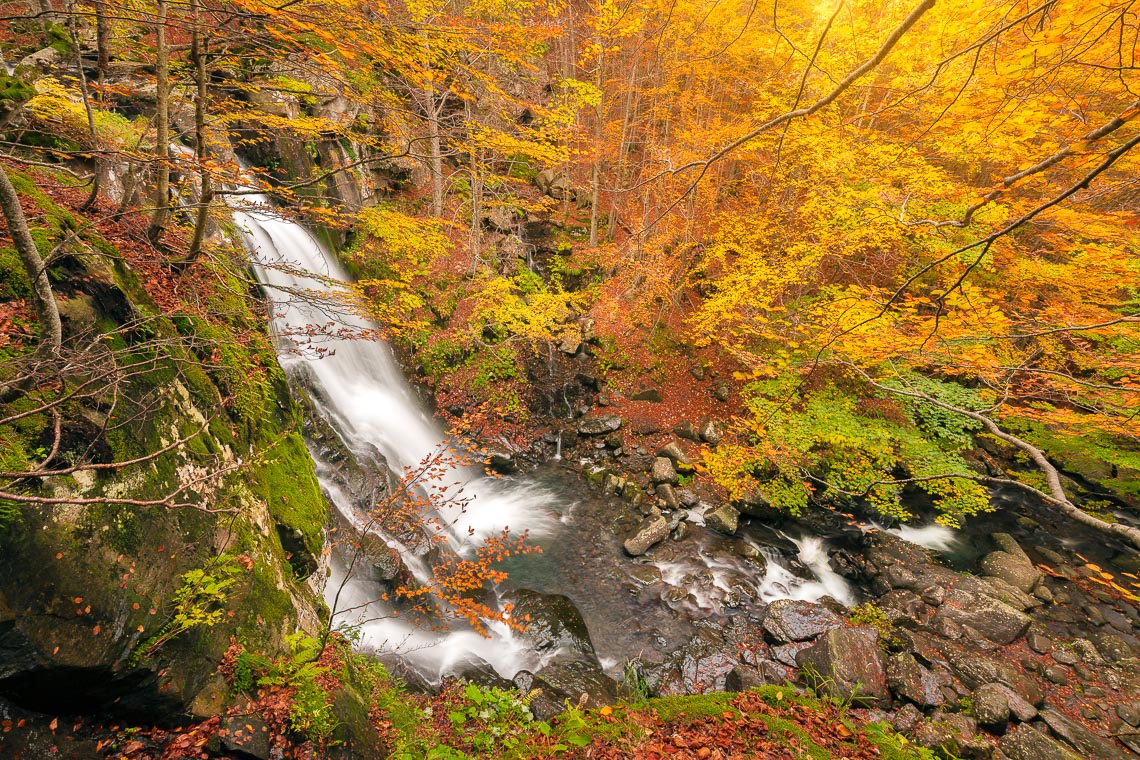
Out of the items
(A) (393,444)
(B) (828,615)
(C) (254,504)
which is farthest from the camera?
(A) (393,444)

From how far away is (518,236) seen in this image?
13.6m

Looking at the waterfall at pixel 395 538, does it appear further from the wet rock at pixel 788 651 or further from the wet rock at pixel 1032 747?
the wet rock at pixel 1032 747

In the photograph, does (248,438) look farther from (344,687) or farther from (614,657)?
(614,657)

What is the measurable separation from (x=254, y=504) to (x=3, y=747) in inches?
81.5

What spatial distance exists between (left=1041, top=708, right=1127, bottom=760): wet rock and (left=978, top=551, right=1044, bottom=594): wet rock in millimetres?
3178

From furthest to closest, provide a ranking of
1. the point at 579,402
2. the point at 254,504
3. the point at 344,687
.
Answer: the point at 579,402, the point at 254,504, the point at 344,687

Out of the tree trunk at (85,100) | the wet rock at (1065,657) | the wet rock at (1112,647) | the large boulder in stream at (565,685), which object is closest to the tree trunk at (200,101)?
the tree trunk at (85,100)

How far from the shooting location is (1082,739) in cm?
515

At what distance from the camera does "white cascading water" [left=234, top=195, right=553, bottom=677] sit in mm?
6195

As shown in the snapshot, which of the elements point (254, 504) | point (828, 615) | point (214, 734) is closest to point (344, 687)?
point (214, 734)

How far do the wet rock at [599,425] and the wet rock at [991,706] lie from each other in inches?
309

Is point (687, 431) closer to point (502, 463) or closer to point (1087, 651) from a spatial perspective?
point (502, 463)

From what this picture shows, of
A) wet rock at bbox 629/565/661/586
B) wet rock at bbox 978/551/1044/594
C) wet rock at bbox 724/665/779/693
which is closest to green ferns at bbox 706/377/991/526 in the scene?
wet rock at bbox 978/551/1044/594

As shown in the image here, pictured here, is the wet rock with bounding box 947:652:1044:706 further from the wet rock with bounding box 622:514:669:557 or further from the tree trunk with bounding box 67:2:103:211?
the tree trunk with bounding box 67:2:103:211
